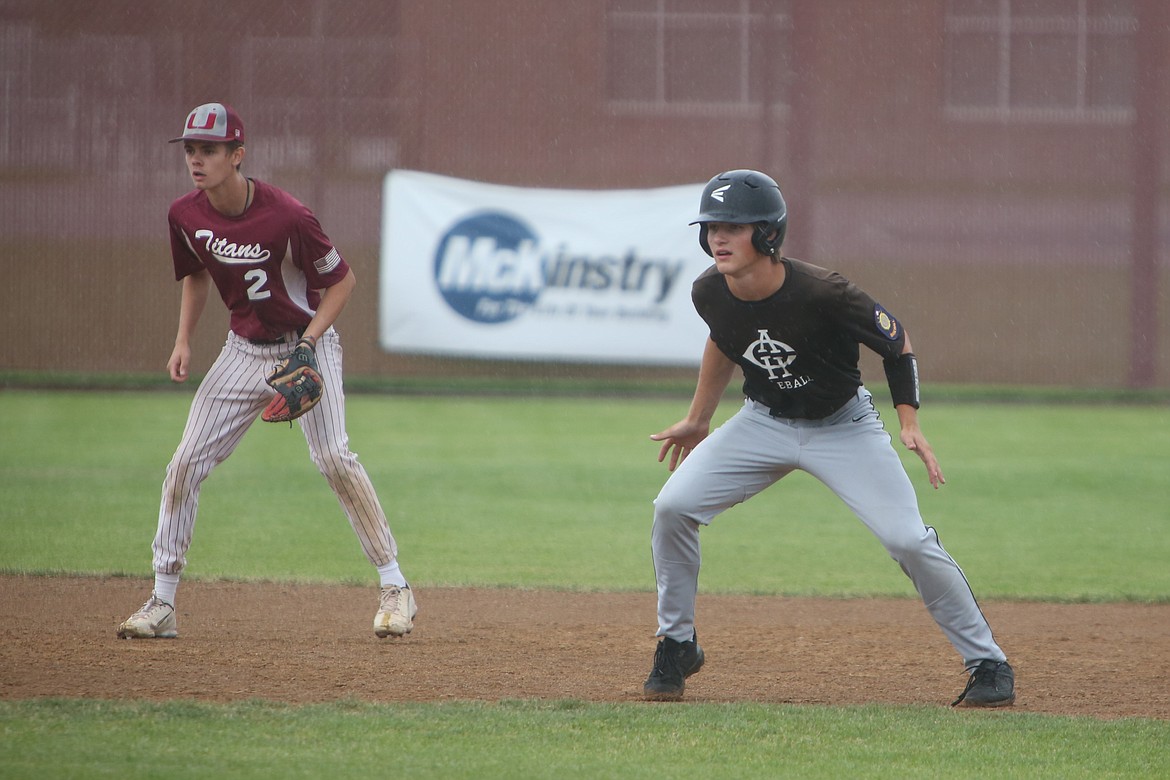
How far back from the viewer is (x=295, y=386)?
4793 mm

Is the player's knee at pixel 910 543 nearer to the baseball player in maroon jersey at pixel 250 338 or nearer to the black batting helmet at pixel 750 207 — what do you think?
the black batting helmet at pixel 750 207

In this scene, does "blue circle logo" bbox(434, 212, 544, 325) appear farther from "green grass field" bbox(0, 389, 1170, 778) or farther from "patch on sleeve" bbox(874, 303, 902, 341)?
"patch on sleeve" bbox(874, 303, 902, 341)

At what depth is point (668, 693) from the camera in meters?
4.24

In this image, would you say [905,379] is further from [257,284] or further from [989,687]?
[257,284]

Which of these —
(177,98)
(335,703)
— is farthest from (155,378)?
(335,703)

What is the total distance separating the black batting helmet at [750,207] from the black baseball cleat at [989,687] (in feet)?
4.57

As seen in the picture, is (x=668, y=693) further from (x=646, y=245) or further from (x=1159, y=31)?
(x=1159, y=31)

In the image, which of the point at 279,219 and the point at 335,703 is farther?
the point at 279,219

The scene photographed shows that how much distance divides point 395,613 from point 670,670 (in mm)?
1248

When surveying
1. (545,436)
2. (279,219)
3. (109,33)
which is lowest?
(545,436)

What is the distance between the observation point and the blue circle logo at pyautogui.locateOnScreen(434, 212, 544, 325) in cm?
1531

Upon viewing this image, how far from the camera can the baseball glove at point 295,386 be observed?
477 centimetres

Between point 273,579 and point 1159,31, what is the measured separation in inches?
559

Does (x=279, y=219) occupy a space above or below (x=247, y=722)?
above
